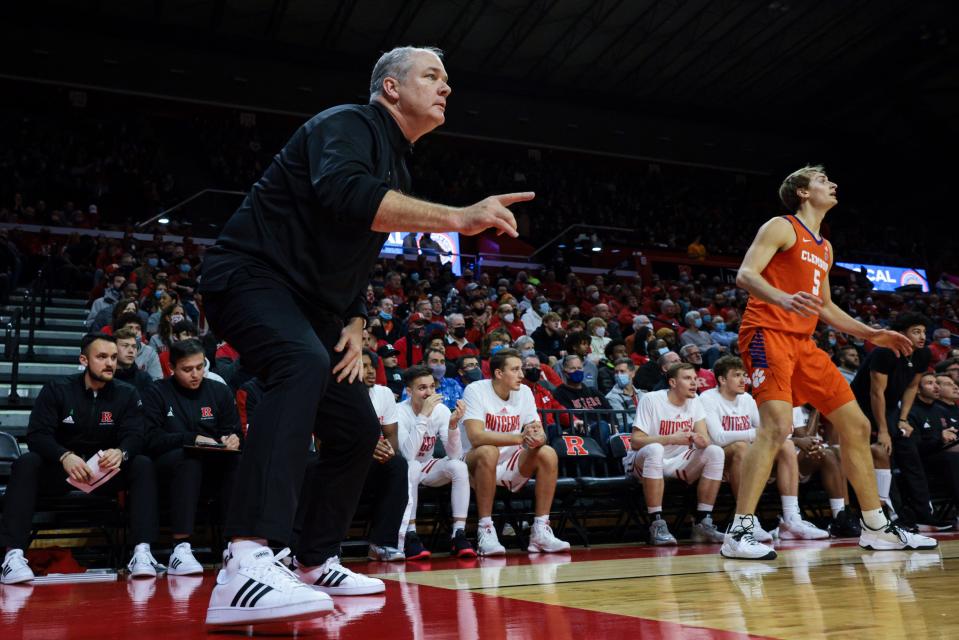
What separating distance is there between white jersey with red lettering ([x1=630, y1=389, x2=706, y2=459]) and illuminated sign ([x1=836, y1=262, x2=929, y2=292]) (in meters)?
18.7

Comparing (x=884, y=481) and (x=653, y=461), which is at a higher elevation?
(x=653, y=461)

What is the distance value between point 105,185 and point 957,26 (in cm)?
2037

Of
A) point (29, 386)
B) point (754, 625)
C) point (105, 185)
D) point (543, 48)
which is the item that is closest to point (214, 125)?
point (105, 185)

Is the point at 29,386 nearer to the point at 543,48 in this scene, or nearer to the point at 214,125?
the point at 214,125

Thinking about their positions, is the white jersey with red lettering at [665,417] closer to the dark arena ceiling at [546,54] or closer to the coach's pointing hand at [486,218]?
the coach's pointing hand at [486,218]

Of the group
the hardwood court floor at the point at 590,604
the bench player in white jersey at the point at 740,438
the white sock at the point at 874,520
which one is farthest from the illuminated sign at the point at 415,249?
the hardwood court floor at the point at 590,604

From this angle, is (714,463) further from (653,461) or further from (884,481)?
(884,481)

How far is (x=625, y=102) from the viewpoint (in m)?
24.8

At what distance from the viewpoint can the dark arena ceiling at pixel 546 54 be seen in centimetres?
1959

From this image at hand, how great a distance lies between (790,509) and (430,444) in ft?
8.70

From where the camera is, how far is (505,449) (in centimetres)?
618

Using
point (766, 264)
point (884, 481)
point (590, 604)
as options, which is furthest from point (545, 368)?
point (590, 604)

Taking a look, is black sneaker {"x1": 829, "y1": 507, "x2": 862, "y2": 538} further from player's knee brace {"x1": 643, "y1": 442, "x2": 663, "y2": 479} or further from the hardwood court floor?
the hardwood court floor

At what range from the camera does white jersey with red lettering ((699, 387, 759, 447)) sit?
6.66 meters
